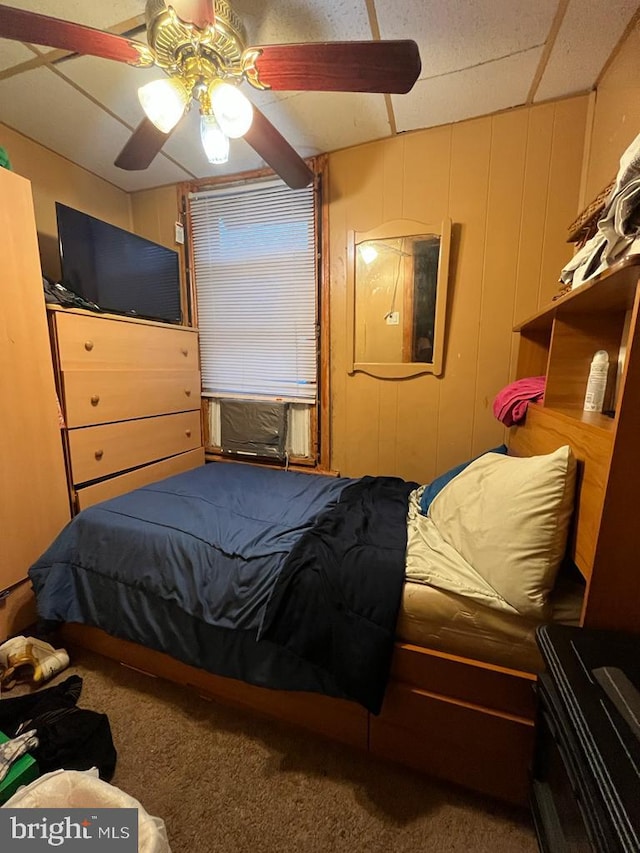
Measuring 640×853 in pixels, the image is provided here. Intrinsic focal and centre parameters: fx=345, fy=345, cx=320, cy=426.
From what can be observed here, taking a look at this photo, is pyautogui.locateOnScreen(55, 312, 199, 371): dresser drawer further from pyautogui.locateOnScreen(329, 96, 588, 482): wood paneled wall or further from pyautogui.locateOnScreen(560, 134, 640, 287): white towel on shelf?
pyautogui.locateOnScreen(560, 134, 640, 287): white towel on shelf

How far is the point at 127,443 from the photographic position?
7.10ft

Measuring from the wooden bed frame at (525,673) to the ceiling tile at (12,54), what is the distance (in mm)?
2380

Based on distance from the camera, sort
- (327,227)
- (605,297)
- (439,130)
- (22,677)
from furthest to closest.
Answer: (327,227), (439,130), (22,677), (605,297)

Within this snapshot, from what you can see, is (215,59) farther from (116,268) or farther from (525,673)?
(525,673)

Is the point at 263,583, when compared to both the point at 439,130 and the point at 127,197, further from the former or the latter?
the point at 127,197

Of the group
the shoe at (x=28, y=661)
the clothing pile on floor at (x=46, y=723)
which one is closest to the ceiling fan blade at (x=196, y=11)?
the clothing pile on floor at (x=46, y=723)

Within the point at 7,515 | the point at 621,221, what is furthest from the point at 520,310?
the point at 7,515

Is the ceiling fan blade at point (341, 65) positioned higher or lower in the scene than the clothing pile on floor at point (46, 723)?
higher

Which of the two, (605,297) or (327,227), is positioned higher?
(327,227)

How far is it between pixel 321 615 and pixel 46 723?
1056 mm

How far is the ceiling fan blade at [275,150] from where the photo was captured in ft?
4.53

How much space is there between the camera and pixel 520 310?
198cm

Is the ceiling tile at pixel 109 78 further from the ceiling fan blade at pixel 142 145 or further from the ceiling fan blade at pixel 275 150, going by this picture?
the ceiling fan blade at pixel 275 150

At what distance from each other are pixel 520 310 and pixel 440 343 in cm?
46
